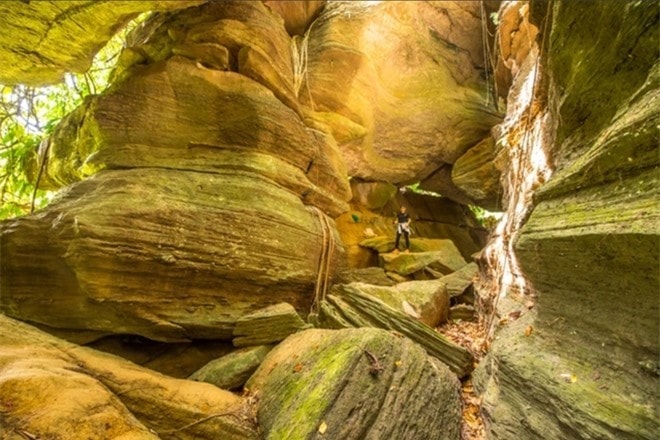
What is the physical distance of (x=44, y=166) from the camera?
7797mm

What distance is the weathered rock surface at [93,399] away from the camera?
108 inches

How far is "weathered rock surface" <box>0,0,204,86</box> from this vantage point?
14.4 ft

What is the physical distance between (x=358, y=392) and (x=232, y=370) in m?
2.31

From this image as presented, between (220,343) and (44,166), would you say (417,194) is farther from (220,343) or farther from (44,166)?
(44,166)

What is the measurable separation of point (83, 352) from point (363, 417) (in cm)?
400

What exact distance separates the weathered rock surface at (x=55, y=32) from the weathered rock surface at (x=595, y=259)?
581 cm

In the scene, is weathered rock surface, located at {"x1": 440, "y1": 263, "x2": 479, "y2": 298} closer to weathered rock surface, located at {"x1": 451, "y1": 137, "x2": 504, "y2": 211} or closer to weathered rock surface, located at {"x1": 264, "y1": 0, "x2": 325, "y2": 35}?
weathered rock surface, located at {"x1": 451, "y1": 137, "x2": 504, "y2": 211}

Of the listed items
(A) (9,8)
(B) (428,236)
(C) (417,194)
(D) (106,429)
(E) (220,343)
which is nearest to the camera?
(D) (106,429)

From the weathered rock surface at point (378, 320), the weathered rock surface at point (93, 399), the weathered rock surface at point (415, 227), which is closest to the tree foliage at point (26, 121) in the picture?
the weathered rock surface at point (93, 399)

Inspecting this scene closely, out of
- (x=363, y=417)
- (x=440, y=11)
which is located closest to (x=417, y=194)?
(x=440, y=11)

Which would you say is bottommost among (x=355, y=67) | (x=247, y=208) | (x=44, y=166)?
(x=44, y=166)

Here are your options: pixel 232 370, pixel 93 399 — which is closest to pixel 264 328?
pixel 232 370

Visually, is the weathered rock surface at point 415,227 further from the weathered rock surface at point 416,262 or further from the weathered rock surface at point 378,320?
the weathered rock surface at point 378,320

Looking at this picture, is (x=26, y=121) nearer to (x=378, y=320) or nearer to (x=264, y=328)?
(x=264, y=328)
